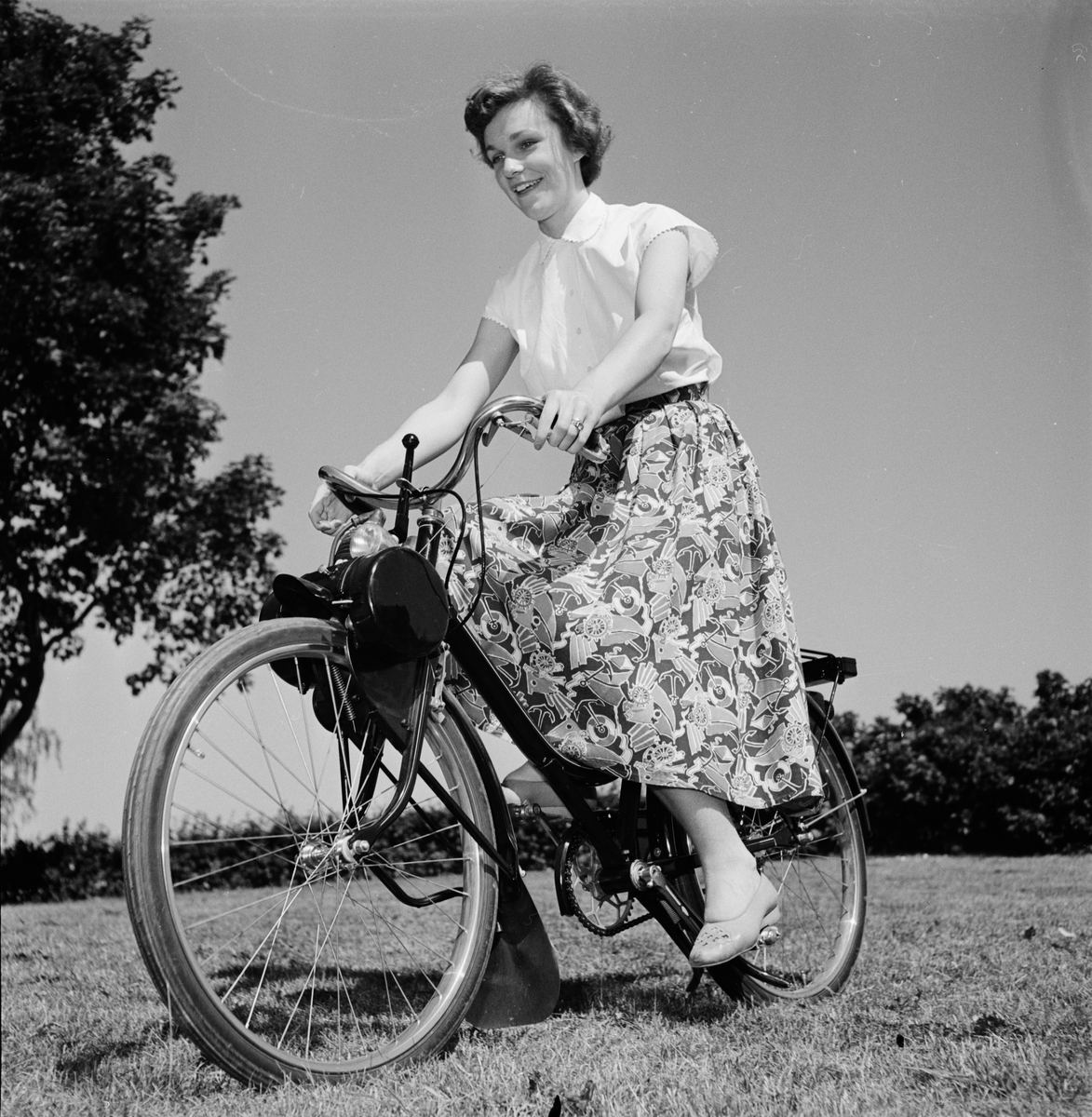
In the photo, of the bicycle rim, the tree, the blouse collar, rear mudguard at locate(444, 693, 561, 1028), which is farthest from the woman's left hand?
the tree

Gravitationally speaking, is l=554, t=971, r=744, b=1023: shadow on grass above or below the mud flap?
below

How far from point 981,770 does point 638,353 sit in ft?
18.0

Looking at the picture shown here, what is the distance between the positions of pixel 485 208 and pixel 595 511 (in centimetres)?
127

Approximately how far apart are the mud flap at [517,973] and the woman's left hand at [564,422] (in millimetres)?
883

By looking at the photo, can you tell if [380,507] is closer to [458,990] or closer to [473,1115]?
[458,990]

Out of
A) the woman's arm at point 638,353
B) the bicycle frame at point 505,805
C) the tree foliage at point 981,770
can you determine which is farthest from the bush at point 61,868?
the woman's arm at point 638,353

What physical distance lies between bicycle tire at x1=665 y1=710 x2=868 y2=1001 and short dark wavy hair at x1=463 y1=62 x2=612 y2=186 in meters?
1.53

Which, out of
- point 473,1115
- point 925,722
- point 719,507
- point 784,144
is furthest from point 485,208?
point 925,722

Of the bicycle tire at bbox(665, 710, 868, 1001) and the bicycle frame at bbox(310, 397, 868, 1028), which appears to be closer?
the bicycle frame at bbox(310, 397, 868, 1028)

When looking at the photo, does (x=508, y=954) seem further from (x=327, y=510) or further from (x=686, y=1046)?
(x=327, y=510)

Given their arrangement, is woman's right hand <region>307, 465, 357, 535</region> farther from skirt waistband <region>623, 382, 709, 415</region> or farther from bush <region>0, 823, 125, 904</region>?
bush <region>0, 823, 125, 904</region>

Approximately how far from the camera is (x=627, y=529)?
2.52 m

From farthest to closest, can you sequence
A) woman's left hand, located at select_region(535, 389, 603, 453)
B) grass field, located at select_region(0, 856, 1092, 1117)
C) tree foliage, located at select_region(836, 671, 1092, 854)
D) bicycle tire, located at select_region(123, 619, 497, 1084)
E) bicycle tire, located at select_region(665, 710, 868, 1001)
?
1. tree foliage, located at select_region(836, 671, 1092, 854)
2. bicycle tire, located at select_region(665, 710, 868, 1001)
3. woman's left hand, located at select_region(535, 389, 603, 453)
4. grass field, located at select_region(0, 856, 1092, 1117)
5. bicycle tire, located at select_region(123, 619, 497, 1084)

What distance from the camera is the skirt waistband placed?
266 cm
